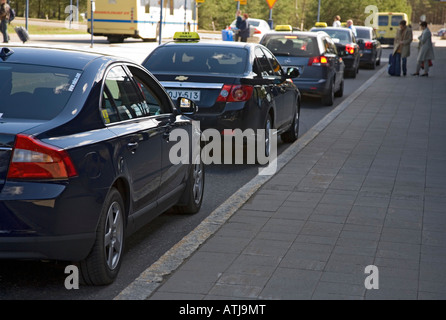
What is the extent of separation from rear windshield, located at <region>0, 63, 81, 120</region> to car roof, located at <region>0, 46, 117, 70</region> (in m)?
0.06

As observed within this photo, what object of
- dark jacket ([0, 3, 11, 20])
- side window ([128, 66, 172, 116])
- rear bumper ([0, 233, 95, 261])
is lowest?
rear bumper ([0, 233, 95, 261])

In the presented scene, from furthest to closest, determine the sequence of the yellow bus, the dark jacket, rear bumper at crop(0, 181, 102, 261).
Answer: the yellow bus → the dark jacket → rear bumper at crop(0, 181, 102, 261)

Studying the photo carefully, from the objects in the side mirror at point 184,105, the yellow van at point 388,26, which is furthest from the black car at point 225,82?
the yellow van at point 388,26

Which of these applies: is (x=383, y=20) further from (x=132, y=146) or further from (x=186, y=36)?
(x=132, y=146)

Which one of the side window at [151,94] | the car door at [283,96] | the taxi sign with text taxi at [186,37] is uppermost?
the taxi sign with text taxi at [186,37]

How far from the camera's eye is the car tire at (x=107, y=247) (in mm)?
5242

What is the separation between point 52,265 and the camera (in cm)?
586

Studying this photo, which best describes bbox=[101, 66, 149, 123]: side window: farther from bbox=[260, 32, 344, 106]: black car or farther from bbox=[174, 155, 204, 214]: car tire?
bbox=[260, 32, 344, 106]: black car

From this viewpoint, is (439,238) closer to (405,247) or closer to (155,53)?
(405,247)

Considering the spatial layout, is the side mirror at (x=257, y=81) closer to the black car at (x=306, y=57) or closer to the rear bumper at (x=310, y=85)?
the black car at (x=306, y=57)

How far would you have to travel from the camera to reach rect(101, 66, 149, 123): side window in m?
5.67

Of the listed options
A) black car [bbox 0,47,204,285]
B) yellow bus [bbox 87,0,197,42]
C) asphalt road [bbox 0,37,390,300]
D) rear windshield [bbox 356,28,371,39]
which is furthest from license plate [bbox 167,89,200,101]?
yellow bus [bbox 87,0,197,42]

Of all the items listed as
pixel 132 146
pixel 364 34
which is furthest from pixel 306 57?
pixel 364 34

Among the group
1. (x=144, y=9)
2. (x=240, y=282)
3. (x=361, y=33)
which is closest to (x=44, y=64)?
(x=240, y=282)
